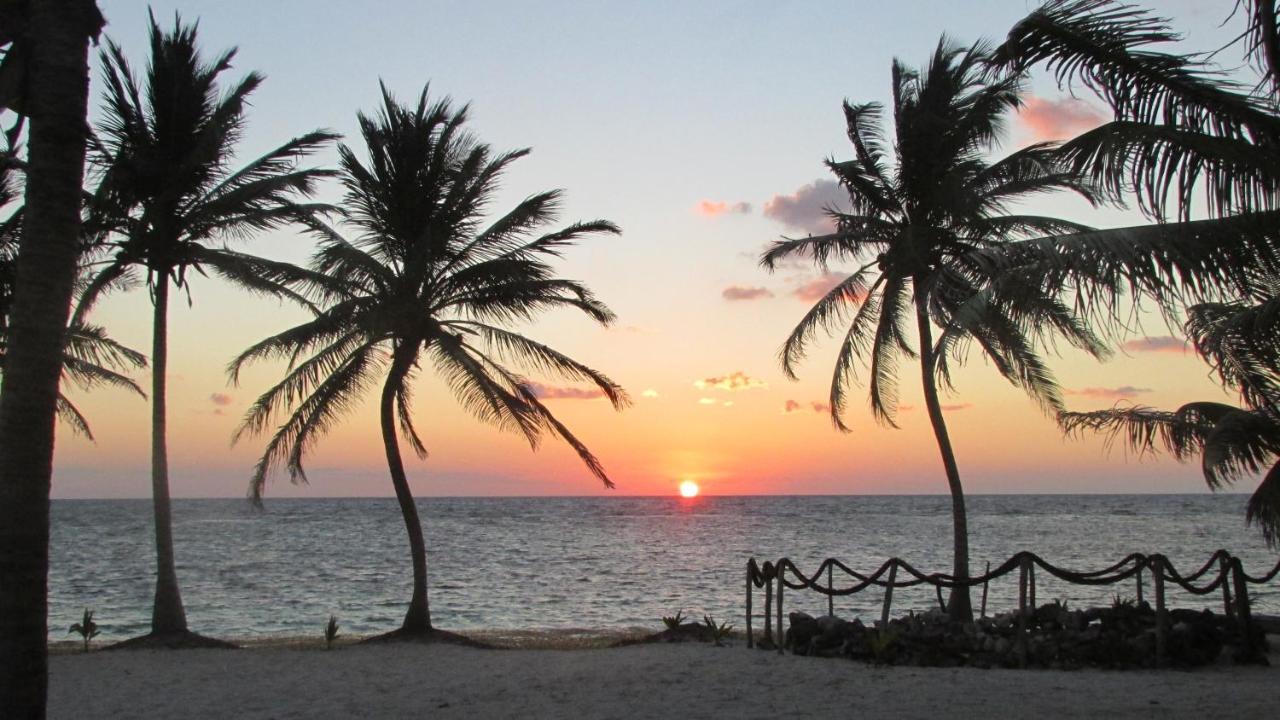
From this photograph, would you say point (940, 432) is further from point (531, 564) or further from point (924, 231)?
point (531, 564)

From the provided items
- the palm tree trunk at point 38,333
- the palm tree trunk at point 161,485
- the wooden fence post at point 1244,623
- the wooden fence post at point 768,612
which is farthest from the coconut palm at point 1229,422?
the palm tree trunk at point 161,485

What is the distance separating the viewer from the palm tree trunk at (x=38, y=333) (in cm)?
603

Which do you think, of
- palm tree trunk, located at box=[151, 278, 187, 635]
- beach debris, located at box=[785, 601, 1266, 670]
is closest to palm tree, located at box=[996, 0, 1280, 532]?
beach debris, located at box=[785, 601, 1266, 670]

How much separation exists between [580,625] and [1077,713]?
17110 mm

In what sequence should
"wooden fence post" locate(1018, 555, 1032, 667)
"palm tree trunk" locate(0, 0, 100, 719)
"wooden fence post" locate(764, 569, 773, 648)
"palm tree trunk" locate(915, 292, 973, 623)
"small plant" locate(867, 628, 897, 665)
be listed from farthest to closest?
"palm tree trunk" locate(915, 292, 973, 623) → "wooden fence post" locate(764, 569, 773, 648) → "small plant" locate(867, 628, 897, 665) → "wooden fence post" locate(1018, 555, 1032, 667) → "palm tree trunk" locate(0, 0, 100, 719)

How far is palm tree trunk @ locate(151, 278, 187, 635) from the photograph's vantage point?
15430 millimetres

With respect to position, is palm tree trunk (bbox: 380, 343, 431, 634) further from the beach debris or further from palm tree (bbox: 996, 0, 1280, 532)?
palm tree (bbox: 996, 0, 1280, 532)

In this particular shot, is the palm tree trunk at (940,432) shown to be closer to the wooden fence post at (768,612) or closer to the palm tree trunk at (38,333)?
the wooden fence post at (768,612)

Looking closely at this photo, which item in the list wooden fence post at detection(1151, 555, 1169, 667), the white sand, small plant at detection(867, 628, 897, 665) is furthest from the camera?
small plant at detection(867, 628, 897, 665)

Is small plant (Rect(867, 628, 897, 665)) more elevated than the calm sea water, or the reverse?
small plant (Rect(867, 628, 897, 665))

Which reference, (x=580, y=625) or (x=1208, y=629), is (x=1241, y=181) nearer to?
(x=1208, y=629)

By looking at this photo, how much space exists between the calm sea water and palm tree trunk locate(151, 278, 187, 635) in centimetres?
839

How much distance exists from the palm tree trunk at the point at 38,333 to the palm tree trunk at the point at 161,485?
9847 mm

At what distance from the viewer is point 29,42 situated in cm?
664
